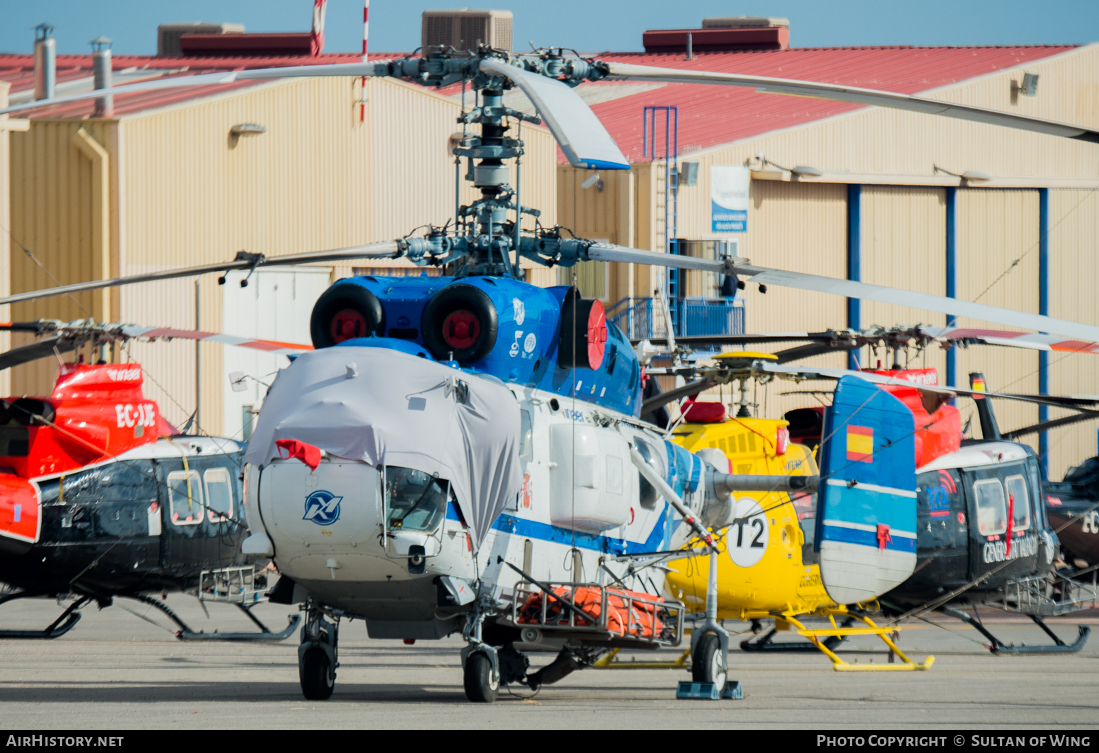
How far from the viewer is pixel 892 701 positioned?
11.9 m

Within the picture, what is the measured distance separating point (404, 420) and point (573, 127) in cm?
268

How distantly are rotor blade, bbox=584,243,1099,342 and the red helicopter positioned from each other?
433 cm

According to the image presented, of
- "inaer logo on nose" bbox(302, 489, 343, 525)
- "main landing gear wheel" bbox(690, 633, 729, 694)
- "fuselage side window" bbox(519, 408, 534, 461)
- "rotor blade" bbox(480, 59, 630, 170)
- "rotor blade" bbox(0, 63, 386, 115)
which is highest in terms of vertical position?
"rotor blade" bbox(0, 63, 386, 115)

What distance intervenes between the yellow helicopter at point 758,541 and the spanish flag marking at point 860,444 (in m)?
0.96

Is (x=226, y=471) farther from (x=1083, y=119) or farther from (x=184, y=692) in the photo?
(x=1083, y=119)

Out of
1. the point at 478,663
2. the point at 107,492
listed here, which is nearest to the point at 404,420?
the point at 478,663

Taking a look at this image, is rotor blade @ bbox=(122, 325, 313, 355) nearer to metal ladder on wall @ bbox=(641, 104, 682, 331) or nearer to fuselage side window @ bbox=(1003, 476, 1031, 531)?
fuselage side window @ bbox=(1003, 476, 1031, 531)

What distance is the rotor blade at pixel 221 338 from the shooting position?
489 inches

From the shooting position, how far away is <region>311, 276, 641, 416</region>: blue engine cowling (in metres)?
10.9

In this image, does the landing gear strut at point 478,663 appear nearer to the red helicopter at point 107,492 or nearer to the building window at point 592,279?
the red helicopter at point 107,492

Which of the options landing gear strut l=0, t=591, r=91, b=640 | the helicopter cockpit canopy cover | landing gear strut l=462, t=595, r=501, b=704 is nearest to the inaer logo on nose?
the helicopter cockpit canopy cover

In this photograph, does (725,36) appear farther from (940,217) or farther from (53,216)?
(53,216)

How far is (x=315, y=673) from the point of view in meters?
11.0

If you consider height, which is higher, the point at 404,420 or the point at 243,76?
the point at 243,76
